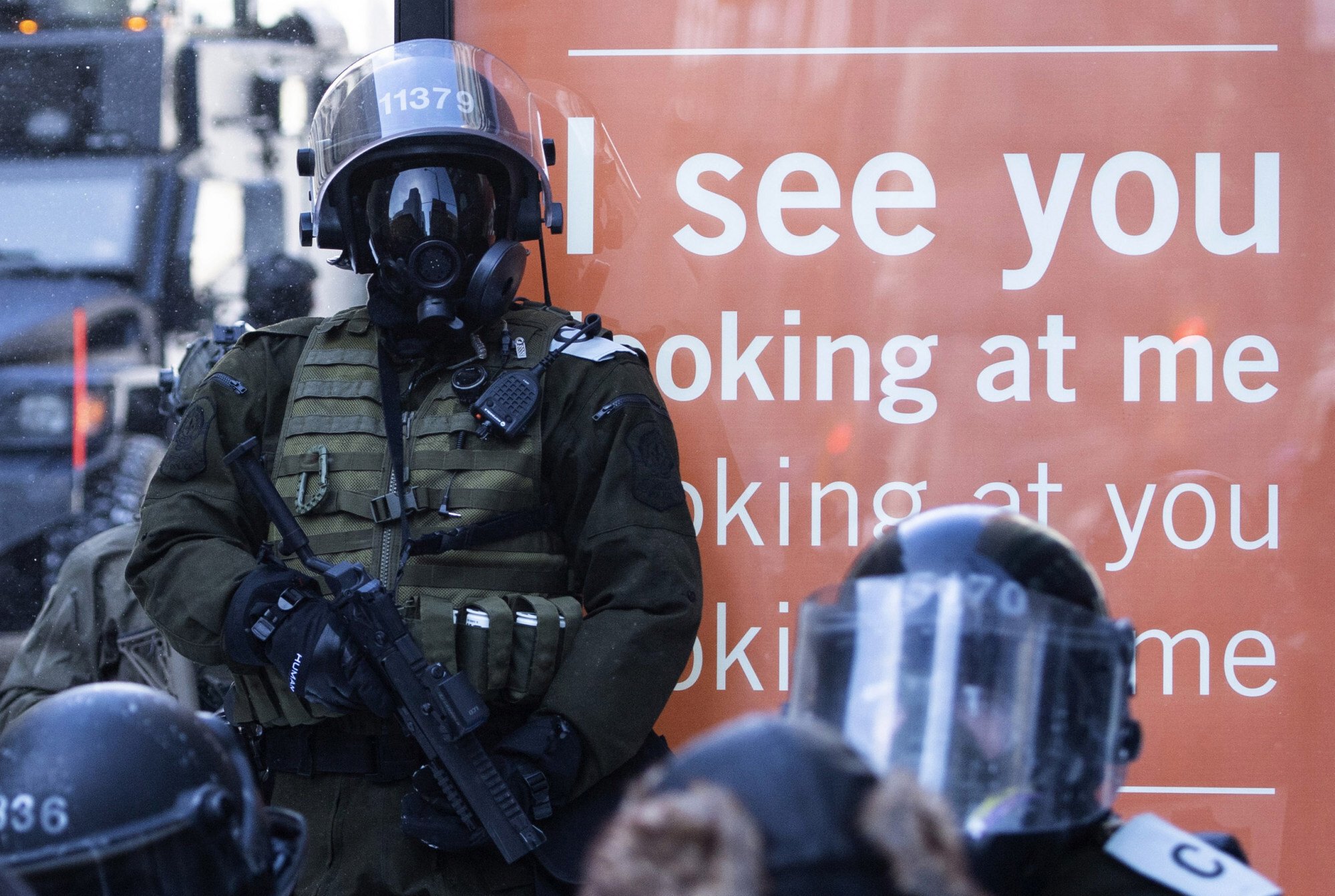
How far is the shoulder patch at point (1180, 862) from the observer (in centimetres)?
122

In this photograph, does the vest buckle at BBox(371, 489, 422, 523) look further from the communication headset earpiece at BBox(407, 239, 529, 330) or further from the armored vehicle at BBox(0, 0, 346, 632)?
the armored vehicle at BBox(0, 0, 346, 632)

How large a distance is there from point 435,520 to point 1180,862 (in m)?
1.31

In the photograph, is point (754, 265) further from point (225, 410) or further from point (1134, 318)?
point (225, 410)

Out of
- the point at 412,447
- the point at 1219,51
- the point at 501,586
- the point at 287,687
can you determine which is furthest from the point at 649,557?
the point at 1219,51

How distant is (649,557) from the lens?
2.11 m

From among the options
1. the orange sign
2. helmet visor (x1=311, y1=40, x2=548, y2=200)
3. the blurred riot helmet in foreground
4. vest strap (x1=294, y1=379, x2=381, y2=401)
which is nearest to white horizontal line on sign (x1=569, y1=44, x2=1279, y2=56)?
the orange sign

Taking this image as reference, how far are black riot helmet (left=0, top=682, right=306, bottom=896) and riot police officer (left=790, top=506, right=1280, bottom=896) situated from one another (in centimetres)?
61

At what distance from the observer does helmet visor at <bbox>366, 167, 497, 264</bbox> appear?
2.30 m

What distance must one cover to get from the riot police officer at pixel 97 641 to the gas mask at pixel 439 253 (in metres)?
0.59

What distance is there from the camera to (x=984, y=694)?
129 cm

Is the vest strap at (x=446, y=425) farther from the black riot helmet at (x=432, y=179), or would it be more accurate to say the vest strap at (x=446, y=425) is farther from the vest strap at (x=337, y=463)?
the black riot helmet at (x=432, y=179)

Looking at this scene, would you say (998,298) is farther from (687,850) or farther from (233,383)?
(687,850)

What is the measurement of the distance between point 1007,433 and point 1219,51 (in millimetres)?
912

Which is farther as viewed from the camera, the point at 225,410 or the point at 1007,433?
the point at 1007,433
